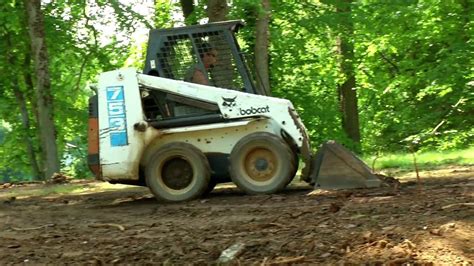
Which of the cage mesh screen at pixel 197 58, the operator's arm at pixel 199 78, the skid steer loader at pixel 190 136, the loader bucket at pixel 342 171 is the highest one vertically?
the cage mesh screen at pixel 197 58

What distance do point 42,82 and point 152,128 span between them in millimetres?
6876

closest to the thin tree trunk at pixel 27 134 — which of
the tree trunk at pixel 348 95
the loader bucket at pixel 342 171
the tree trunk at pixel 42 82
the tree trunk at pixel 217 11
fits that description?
the tree trunk at pixel 42 82

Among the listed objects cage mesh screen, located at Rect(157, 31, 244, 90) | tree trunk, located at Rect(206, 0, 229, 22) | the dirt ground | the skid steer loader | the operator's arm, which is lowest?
the dirt ground

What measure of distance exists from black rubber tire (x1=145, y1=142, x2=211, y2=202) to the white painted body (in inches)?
8.0

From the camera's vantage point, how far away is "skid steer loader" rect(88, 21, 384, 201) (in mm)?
10328

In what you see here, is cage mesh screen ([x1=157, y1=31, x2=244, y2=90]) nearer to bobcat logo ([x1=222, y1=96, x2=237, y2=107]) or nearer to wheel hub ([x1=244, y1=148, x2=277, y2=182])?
bobcat logo ([x1=222, y1=96, x2=237, y2=107])

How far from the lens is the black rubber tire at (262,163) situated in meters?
10.2

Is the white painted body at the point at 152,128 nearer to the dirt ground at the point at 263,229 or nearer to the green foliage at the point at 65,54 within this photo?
the dirt ground at the point at 263,229

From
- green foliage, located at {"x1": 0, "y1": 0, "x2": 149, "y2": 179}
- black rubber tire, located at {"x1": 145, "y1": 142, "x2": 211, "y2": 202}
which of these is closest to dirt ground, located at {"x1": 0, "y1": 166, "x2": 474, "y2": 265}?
black rubber tire, located at {"x1": 145, "y1": 142, "x2": 211, "y2": 202}

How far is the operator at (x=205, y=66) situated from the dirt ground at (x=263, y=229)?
1.71 meters

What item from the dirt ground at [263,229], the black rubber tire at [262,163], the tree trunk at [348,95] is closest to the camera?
the dirt ground at [263,229]

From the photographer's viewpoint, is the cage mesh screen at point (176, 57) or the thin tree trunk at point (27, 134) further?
the thin tree trunk at point (27, 134)

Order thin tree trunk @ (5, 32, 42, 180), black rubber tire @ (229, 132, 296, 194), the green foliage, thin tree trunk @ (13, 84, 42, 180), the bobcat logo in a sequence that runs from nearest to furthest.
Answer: black rubber tire @ (229, 132, 296, 194) → the bobcat logo → the green foliage → thin tree trunk @ (5, 32, 42, 180) → thin tree trunk @ (13, 84, 42, 180)

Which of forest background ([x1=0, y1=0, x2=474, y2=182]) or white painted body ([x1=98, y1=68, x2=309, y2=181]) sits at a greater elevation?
forest background ([x1=0, y1=0, x2=474, y2=182])
